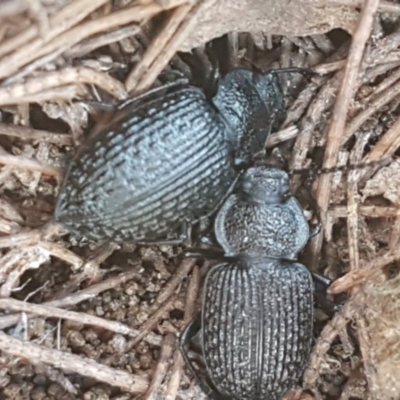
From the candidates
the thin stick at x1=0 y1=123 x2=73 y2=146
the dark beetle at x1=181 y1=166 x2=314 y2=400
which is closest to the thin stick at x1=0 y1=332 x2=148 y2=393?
the dark beetle at x1=181 y1=166 x2=314 y2=400

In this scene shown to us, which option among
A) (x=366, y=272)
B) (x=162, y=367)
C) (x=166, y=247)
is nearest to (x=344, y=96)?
(x=366, y=272)

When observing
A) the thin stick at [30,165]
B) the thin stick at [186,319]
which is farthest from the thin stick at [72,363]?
the thin stick at [30,165]

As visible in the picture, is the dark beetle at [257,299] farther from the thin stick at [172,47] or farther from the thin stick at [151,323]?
the thin stick at [172,47]

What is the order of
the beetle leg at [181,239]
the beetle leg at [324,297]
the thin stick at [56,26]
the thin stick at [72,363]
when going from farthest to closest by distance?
the beetle leg at [324,297], the beetle leg at [181,239], the thin stick at [72,363], the thin stick at [56,26]

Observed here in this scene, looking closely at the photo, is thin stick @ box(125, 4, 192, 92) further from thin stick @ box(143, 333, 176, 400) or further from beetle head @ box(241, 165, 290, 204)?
thin stick @ box(143, 333, 176, 400)

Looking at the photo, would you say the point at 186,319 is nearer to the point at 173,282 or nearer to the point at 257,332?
the point at 173,282

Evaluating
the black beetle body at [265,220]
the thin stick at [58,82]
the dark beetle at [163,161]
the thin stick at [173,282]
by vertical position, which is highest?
the thin stick at [58,82]
